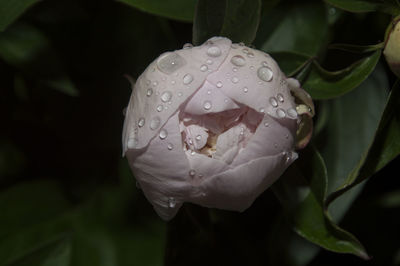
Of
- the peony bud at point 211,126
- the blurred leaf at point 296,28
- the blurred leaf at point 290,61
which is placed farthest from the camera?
the blurred leaf at point 296,28

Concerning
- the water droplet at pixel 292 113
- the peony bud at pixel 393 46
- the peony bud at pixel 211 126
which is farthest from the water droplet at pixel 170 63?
the peony bud at pixel 393 46

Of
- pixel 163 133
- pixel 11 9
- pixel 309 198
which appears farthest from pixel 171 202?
pixel 11 9

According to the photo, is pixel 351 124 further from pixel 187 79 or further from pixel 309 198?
pixel 187 79

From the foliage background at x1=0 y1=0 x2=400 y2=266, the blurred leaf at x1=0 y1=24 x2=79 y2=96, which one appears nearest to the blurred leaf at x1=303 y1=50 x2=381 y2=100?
the foliage background at x1=0 y1=0 x2=400 y2=266

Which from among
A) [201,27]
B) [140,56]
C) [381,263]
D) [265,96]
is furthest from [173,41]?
[381,263]

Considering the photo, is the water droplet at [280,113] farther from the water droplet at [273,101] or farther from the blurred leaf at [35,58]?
the blurred leaf at [35,58]
